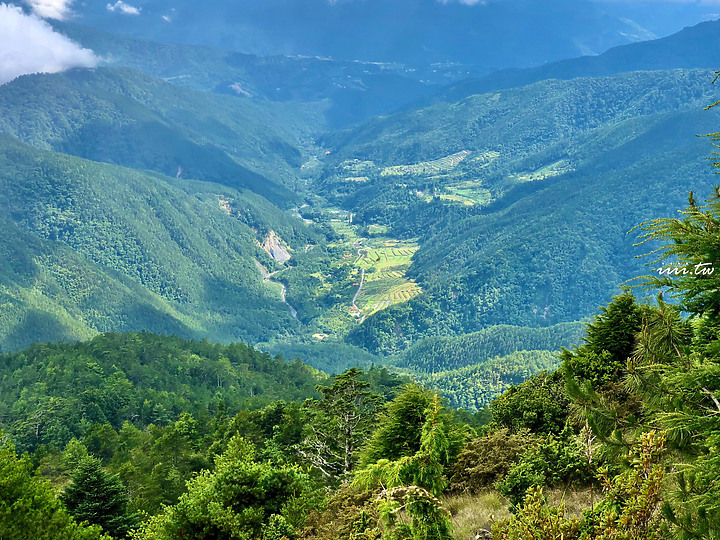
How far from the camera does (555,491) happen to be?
25578 millimetres

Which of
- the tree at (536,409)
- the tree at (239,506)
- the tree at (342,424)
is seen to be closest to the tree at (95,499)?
the tree at (239,506)

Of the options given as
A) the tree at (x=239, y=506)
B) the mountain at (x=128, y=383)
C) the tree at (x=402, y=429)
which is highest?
the mountain at (x=128, y=383)

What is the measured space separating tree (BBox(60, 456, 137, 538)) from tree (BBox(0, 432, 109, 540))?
1144cm

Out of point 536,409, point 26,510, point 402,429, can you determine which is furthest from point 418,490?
point 536,409

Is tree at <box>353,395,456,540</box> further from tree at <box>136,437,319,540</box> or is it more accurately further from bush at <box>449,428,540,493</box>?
bush at <box>449,428,540,493</box>

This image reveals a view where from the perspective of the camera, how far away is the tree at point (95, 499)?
39781 millimetres

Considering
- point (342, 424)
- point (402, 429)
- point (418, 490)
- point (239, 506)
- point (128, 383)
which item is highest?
point (128, 383)

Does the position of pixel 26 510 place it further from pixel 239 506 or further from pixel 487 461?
pixel 487 461

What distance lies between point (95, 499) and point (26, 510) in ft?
48.1

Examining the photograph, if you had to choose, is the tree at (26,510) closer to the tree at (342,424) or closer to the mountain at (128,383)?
the tree at (342,424)

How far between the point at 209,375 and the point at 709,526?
153533mm

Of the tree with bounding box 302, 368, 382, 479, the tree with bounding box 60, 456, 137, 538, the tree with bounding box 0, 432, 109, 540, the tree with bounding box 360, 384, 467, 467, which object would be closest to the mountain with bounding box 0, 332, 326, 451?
the tree with bounding box 60, 456, 137, 538

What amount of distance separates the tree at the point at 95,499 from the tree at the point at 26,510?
1144 cm

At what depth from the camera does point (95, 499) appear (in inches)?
1592
